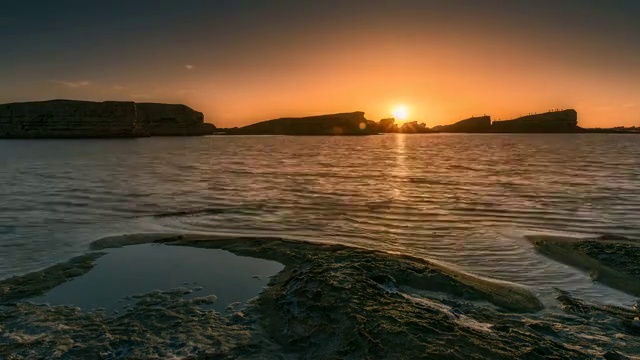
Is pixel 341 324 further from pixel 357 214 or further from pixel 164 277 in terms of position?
pixel 357 214

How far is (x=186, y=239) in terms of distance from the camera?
10094 mm

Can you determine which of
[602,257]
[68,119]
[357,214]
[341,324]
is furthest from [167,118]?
[341,324]

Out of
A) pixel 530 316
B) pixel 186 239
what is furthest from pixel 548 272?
pixel 186 239

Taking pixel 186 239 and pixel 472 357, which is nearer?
pixel 472 357

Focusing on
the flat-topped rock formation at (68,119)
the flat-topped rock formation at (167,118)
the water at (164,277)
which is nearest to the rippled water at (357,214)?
the water at (164,277)

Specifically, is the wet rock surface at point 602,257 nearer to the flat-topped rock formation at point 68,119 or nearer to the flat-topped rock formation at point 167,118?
the flat-topped rock formation at point 68,119

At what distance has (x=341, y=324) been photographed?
503 cm

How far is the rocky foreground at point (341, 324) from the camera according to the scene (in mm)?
4535

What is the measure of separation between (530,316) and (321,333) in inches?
108

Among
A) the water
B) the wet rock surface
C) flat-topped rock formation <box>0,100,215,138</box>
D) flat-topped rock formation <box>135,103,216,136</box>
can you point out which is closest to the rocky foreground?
the water

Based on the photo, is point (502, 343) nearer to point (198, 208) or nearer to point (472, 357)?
point (472, 357)

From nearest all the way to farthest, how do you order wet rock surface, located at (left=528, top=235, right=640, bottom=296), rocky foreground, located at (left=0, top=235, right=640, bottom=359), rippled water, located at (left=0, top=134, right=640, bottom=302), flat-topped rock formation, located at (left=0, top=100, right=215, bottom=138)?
rocky foreground, located at (left=0, top=235, right=640, bottom=359) < wet rock surface, located at (left=528, top=235, right=640, bottom=296) < rippled water, located at (left=0, top=134, right=640, bottom=302) < flat-topped rock formation, located at (left=0, top=100, right=215, bottom=138)

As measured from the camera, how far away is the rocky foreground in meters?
4.54

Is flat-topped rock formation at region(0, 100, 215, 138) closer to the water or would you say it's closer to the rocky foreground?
the water
